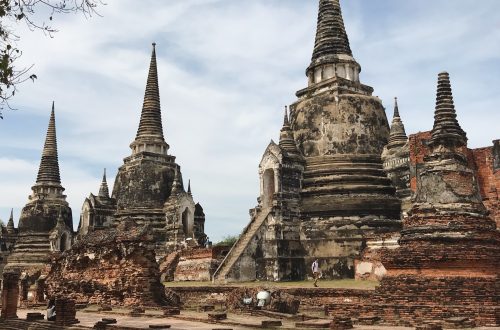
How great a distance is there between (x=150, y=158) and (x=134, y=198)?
286cm

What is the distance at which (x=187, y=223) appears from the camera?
117 ft

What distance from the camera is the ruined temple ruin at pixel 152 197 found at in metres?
35.5

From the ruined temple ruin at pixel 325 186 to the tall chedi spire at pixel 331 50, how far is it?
0.06m

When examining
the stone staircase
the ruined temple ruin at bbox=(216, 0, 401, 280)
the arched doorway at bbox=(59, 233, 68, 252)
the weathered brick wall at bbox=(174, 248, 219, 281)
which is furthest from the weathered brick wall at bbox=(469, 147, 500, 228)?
the arched doorway at bbox=(59, 233, 68, 252)

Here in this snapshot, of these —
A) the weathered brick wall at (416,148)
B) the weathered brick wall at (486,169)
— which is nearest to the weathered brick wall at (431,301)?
the weathered brick wall at (486,169)

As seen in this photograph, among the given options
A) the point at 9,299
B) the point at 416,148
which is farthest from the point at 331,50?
the point at 9,299

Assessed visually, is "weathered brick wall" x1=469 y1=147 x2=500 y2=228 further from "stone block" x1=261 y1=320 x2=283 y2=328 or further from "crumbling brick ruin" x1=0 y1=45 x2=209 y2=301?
"crumbling brick ruin" x1=0 y1=45 x2=209 y2=301

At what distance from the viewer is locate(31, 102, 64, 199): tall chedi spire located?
44.0 metres

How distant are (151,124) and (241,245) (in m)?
16.3

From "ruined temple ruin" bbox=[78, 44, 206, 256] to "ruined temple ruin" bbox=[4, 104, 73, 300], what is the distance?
6.56 ft

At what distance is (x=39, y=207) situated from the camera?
43.4 meters

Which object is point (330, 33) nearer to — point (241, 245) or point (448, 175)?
point (241, 245)

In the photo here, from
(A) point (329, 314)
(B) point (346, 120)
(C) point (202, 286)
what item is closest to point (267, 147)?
(B) point (346, 120)

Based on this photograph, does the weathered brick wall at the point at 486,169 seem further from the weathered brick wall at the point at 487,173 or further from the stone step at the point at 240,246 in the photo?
the stone step at the point at 240,246
